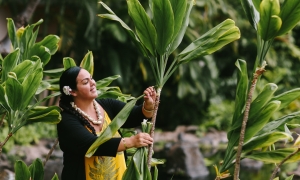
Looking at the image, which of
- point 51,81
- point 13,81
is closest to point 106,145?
point 13,81

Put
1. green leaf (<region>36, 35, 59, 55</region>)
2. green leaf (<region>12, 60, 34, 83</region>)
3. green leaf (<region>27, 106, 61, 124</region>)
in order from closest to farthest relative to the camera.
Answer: green leaf (<region>27, 106, 61, 124</region>)
green leaf (<region>12, 60, 34, 83</region>)
green leaf (<region>36, 35, 59, 55</region>)

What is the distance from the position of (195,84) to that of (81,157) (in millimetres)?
7510

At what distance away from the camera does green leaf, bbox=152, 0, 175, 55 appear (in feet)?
6.65

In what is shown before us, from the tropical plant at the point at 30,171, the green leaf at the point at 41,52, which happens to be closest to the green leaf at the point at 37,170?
the tropical plant at the point at 30,171

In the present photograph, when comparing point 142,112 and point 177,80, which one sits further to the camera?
point 177,80

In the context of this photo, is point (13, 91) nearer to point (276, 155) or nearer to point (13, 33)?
point (13, 33)

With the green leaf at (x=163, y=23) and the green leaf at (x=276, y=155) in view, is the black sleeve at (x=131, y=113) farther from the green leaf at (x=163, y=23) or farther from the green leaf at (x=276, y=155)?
the green leaf at (x=276, y=155)

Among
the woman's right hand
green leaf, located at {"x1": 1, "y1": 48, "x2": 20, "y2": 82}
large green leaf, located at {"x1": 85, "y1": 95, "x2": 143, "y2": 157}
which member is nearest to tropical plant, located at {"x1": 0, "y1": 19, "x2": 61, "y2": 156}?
green leaf, located at {"x1": 1, "y1": 48, "x2": 20, "y2": 82}

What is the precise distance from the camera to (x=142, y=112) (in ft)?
7.33

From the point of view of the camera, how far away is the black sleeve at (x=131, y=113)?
7.42 ft

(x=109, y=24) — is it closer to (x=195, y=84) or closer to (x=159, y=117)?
(x=195, y=84)

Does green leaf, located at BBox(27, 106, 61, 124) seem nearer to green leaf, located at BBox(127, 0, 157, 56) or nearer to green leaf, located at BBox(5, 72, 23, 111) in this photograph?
green leaf, located at BBox(5, 72, 23, 111)

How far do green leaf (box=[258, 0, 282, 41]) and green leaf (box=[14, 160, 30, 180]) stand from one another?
3.84 ft

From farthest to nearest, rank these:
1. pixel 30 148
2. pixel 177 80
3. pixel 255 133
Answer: pixel 177 80
pixel 30 148
pixel 255 133
